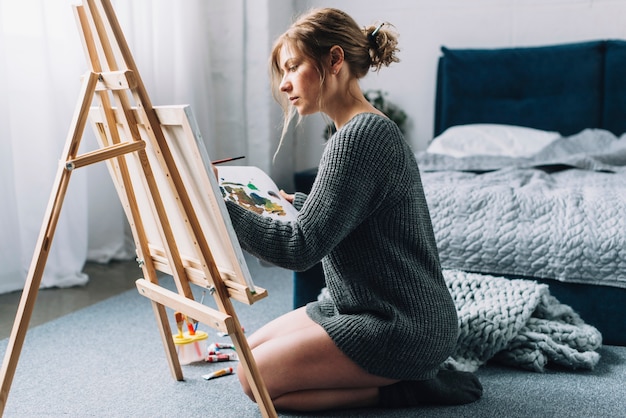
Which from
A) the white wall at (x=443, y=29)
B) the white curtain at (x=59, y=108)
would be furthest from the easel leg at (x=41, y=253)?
the white wall at (x=443, y=29)

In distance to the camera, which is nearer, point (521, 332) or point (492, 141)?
point (521, 332)

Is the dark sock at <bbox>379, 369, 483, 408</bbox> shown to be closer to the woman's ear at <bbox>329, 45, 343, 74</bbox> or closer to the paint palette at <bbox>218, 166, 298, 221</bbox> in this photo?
the paint palette at <bbox>218, 166, 298, 221</bbox>

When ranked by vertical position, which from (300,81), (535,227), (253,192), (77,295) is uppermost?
(300,81)

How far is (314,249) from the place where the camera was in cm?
143

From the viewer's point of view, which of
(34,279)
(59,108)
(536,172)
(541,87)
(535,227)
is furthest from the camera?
(541,87)

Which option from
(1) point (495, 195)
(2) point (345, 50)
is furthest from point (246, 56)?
(2) point (345, 50)

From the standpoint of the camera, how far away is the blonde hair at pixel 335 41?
1.52 m

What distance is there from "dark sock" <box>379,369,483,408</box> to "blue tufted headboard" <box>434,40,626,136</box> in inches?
87.5

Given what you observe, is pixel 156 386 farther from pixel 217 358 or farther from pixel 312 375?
pixel 312 375

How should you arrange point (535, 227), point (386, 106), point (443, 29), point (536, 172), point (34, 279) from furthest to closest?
point (386, 106) → point (443, 29) → point (536, 172) → point (535, 227) → point (34, 279)

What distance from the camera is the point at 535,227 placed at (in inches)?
85.9

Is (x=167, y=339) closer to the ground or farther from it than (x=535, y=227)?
closer to the ground

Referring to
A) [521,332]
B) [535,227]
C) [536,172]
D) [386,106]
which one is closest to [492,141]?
[536,172]

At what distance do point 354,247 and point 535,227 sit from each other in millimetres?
850
